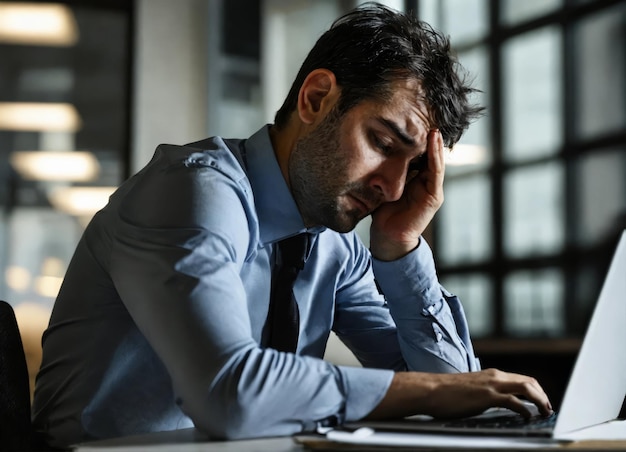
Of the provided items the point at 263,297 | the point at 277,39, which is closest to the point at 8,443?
the point at 263,297

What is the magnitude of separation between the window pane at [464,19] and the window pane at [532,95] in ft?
0.69

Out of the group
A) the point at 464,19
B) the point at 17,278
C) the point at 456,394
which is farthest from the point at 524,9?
the point at 456,394

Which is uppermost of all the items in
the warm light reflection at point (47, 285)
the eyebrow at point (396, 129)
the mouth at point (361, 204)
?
the eyebrow at point (396, 129)

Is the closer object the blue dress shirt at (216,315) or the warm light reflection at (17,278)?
the blue dress shirt at (216,315)

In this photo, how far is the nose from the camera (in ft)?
4.98

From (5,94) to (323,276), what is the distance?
3423 millimetres

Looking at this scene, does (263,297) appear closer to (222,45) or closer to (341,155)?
(341,155)

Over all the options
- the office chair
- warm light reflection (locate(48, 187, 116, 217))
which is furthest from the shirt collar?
warm light reflection (locate(48, 187, 116, 217))

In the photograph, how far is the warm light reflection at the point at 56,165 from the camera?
14.8ft

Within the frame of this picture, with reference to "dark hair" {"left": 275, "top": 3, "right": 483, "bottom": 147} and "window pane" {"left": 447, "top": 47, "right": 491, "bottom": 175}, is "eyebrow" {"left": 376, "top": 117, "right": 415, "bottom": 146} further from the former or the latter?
"window pane" {"left": 447, "top": 47, "right": 491, "bottom": 175}

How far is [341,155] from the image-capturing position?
1.51m

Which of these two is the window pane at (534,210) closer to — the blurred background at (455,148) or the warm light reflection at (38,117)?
the blurred background at (455,148)

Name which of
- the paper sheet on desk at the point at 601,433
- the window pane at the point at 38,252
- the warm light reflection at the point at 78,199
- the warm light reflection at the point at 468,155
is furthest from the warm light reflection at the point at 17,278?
the paper sheet on desk at the point at 601,433

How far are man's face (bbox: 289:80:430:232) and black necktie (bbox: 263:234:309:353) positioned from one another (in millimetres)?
72
